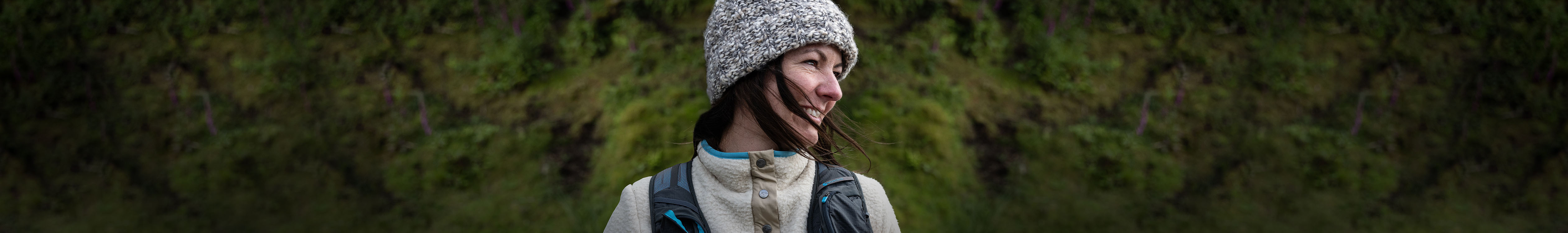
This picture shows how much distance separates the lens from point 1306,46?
600 centimetres

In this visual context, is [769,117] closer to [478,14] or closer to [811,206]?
[811,206]

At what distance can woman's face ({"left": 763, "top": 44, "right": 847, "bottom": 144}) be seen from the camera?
187cm

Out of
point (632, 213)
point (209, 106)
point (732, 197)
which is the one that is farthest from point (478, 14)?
point (732, 197)

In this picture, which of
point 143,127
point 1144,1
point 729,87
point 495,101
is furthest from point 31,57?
point 1144,1

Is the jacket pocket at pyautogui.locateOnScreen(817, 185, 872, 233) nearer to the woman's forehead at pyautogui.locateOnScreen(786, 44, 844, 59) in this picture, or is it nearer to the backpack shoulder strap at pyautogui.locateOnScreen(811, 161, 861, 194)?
the backpack shoulder strap at pyautogui.locateOnScreen(811, 161, 861, 194)

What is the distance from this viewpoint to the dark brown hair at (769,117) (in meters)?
1.86

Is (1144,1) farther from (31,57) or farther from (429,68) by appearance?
(31,57)

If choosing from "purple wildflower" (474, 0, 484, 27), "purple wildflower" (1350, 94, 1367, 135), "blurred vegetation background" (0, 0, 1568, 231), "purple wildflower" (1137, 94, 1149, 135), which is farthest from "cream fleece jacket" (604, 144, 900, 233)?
"purple wildflower" (1350, 94, 1367, 135)

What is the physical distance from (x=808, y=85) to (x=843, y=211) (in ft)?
1.04

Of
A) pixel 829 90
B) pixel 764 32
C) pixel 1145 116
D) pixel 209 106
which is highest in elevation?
pixel 764 32

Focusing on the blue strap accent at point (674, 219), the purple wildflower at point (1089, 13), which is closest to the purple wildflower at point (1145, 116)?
the purple wildflower at point (1089, 13)

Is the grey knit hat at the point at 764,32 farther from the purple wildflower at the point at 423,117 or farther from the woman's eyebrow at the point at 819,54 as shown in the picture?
the purple wildflower at the point at 423,117

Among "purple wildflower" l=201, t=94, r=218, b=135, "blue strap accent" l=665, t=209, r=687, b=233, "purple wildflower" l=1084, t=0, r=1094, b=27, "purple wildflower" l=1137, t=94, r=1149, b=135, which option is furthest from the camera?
"purple wildflower" l=201, t=94, r=218, b=135

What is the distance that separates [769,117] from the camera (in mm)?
1866
